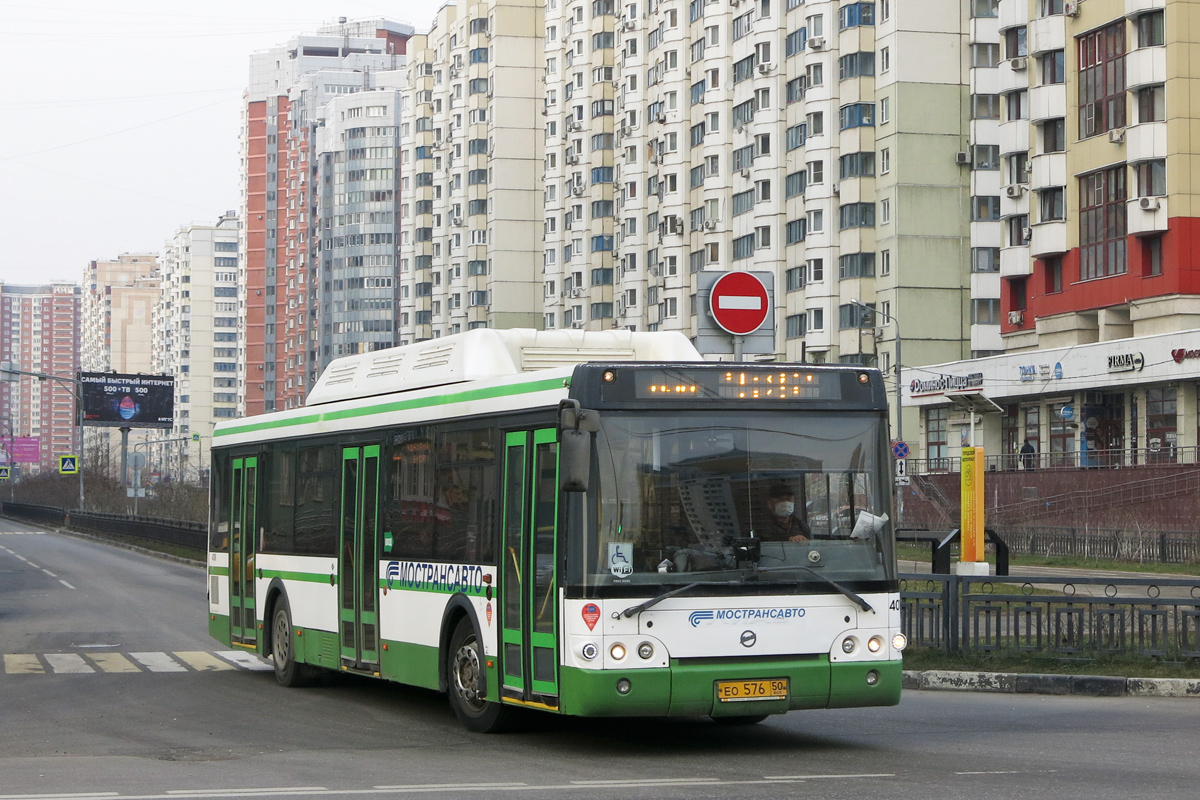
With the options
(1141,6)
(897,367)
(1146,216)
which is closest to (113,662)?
(1146,216)

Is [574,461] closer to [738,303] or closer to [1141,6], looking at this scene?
[738,303]

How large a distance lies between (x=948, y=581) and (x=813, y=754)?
18.3ft

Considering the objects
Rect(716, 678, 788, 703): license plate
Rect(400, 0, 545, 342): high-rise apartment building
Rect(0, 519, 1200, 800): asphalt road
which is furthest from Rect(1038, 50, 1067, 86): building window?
Rect(716, 678, 788, 703): license plate

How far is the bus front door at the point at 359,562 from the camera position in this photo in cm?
1430

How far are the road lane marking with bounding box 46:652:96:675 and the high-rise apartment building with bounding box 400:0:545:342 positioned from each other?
98.1 meters

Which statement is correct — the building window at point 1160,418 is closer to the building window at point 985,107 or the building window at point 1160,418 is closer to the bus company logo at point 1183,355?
the bus company logo at point 1183,355

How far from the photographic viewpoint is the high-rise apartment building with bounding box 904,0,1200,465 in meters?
57.9

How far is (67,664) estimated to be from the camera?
1922 cm

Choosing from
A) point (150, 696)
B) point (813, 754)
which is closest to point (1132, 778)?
point (813, 754)

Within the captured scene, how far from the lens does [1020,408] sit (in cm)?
6788

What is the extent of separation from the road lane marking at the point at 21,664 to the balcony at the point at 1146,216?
152 feet

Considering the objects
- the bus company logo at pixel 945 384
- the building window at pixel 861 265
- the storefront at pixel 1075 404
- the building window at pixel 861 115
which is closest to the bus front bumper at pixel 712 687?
the storefront at pixel 1075 404

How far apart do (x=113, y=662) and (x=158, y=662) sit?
49 cm

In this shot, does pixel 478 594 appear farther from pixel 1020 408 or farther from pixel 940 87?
pixel 940 87
